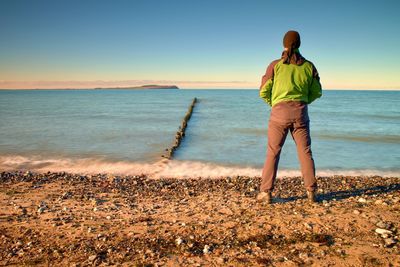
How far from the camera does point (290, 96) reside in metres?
5.37

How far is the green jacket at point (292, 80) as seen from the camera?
532 cm

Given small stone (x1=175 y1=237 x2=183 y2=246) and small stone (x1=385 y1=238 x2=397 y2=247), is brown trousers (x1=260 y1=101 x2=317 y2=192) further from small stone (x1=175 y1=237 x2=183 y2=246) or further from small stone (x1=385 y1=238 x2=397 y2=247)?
small stone (x1=175 y1=237 x2=183 y2=246)

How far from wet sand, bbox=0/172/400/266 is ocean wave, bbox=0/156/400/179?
2280 mm

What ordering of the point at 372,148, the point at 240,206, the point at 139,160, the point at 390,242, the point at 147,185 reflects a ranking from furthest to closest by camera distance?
the point at 372,148, the point at 139,160, the point at 147,185, the point at 240,206, the point at 390,242

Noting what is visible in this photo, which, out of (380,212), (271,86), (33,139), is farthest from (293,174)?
(33,139)

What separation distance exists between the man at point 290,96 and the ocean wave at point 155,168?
13.0ft

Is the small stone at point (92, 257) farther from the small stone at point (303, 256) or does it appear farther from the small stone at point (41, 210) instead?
the small stone at point (303, 256)

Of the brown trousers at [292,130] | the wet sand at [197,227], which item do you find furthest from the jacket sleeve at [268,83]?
the wet sand at [197,227]

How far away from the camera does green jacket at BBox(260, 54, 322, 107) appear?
5.32 m

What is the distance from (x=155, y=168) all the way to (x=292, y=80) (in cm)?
622

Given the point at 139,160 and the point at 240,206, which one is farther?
the point at 139,160

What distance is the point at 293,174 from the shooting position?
9.54 metres

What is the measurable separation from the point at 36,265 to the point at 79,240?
0.69 m

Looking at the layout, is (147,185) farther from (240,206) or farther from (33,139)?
(33,139)
